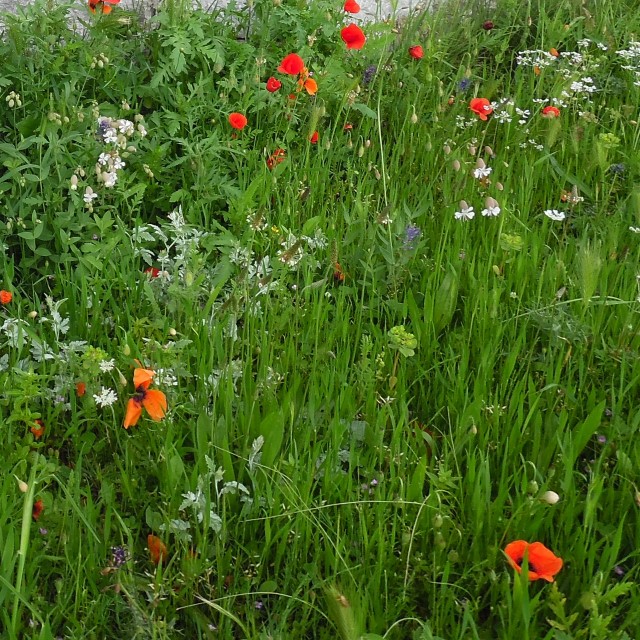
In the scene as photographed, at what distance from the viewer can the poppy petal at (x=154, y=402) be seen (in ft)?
5.87

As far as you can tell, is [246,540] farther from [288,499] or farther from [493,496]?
[493,496]

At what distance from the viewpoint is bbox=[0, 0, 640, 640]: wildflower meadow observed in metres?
1.59

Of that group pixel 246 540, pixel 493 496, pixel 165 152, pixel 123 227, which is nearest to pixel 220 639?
pixel 246 540

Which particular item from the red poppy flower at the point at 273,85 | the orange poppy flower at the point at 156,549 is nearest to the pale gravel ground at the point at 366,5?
the red poppy flower at the point at 273,85

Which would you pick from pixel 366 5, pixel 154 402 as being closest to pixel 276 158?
pixel 154 402

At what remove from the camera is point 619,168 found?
3.07m

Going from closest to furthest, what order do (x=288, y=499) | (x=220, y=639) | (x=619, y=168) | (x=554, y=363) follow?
(x=220, y=639) → (x=288, y=499) → (x=554, y=363) → (x=619, y=168)

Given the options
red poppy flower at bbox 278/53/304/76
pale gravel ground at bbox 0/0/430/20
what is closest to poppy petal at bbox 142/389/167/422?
red poppy flower at bbox 278/53/304/76

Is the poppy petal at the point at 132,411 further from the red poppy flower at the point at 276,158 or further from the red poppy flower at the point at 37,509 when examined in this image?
the red poppy flower at the point at 276,158

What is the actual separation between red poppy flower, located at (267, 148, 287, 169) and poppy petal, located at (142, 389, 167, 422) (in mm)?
1263

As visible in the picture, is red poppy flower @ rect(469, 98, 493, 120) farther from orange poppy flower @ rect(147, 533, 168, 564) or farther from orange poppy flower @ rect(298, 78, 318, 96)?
orange poppy flower @ rect(147, 533, 168, 564)

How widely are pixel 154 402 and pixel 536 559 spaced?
2.77 feet

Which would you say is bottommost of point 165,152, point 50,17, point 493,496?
point 493,496

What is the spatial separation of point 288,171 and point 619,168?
124 cm
